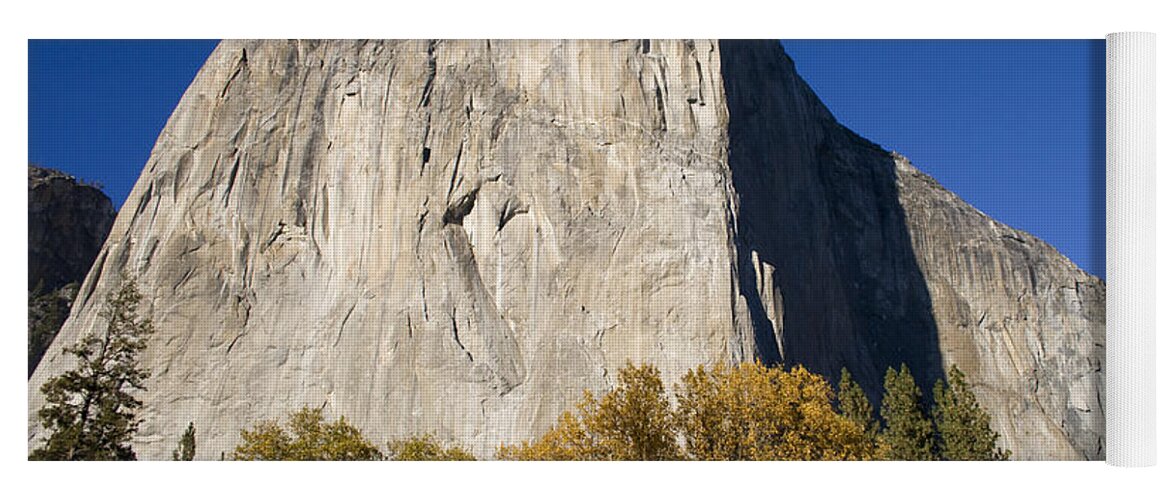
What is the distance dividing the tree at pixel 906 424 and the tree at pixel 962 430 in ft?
1.53

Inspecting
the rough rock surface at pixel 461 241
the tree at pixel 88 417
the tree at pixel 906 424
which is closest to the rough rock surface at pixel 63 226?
the rough rock surface at pixel 461 241

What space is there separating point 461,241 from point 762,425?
48.6 feet

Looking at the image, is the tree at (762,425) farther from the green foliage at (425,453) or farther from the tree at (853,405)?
the tree at (853,405)

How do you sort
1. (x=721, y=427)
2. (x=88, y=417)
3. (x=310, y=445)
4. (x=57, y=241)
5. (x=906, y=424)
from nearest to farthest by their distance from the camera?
1. (x=721, y=427)
2. (x=310, y=445)
3. (x=88, y=417)
4. (x=906, y=424)
5. (x=57, y=241)

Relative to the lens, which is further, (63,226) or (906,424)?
(63,226)

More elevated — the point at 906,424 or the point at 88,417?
the point at 88,417

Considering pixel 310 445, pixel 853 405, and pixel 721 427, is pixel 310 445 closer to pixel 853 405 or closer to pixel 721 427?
pixel 721 427

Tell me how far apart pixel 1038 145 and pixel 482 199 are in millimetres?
14449

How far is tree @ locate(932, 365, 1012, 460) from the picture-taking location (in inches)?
1201

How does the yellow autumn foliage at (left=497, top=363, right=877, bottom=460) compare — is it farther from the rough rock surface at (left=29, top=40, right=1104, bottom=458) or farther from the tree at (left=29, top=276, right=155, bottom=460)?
the tree at (left=29, top=276, right=155, bottom=460)

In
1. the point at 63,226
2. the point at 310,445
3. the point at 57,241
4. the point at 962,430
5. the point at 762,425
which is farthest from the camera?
the point at 63,226

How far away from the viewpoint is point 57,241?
3453 centimetres

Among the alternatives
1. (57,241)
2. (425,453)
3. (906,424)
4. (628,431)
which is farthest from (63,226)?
(906,424)
